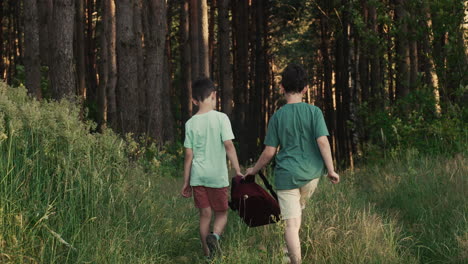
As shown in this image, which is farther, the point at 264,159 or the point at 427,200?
the point at 427,200

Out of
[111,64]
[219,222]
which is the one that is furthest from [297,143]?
[111,64]

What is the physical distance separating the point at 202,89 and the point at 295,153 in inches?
49.3

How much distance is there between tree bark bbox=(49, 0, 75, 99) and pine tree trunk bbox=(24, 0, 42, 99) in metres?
3.09

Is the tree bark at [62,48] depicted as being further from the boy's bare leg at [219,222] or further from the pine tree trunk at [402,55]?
the boy's bare leg at [219,222]

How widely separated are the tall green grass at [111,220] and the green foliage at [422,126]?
14.4 ft

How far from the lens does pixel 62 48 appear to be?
1361 centimetres

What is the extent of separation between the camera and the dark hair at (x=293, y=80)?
6414mm

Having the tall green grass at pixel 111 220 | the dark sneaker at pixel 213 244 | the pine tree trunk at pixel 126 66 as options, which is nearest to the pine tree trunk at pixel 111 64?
the pine tree trunk at pixel 126 66

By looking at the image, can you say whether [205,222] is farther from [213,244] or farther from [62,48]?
[62,48]

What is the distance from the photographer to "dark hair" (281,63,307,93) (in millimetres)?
6414

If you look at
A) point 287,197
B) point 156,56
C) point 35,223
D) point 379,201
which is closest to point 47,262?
point 35,223

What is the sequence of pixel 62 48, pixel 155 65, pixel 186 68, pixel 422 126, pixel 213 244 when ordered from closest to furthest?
1. pixel 213 244
2. pixel 62 48
3. pixel 422 126
4. pixel 155 65
5. pixel 186 68

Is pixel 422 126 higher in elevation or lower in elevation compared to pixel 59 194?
higher

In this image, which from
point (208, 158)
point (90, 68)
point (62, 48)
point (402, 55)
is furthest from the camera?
point (90, 68)
